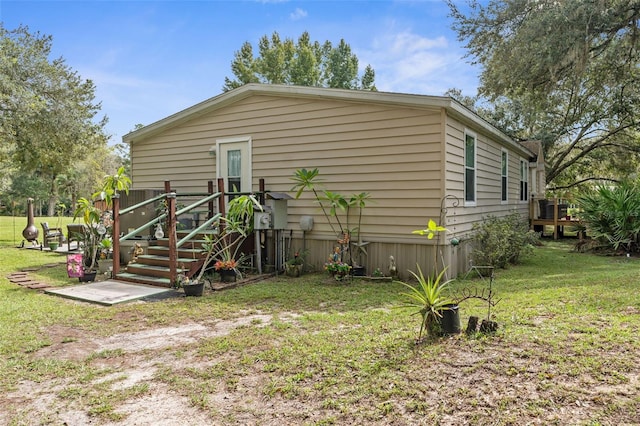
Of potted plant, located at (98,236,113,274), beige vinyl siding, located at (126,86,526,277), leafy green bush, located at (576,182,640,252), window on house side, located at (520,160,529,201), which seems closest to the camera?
beige vinyl siding, located at (126,86,526,277)

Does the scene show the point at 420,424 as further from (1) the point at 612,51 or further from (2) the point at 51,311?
(1) the point at 612,51

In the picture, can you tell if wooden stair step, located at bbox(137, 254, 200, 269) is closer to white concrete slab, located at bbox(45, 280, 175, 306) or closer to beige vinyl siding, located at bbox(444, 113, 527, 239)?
white concrete slab, located at bbox(45, 280, 175, 306)

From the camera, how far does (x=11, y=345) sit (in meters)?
3.82

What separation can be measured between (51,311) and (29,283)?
7.76 feet

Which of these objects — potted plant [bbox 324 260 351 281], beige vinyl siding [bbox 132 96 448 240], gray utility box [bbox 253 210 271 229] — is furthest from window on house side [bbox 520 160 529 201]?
gray utility box [bbox 253 210 271 229]

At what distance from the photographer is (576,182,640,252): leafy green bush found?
9430 millimetres

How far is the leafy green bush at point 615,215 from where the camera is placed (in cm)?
943

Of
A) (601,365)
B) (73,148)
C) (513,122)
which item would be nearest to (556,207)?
(513,122)

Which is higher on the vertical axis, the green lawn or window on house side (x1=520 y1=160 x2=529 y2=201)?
window on house side (x1=520 y1=160 x2=529 y2=201)

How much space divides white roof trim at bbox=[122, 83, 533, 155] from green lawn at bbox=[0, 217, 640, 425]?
3.18 m

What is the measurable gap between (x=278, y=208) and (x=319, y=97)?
223 cm

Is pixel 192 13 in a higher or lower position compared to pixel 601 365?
higher

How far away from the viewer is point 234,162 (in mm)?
8805

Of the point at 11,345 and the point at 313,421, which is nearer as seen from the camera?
the point at 313,421
